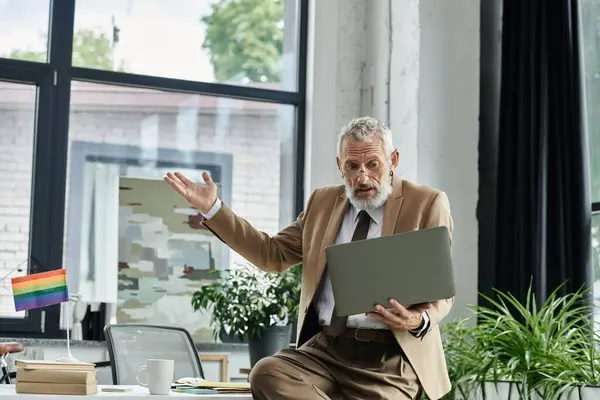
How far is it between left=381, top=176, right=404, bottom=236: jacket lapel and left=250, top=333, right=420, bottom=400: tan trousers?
364mm

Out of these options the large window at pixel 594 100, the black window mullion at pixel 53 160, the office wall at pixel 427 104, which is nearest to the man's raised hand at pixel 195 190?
the office wall at pixel 427 104

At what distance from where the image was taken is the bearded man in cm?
269

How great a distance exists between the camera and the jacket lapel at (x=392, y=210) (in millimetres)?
2906

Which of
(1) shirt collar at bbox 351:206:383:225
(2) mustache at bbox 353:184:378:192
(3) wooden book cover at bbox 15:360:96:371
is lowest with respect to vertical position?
(3) wooden book cover at bbox 15:360:96:371

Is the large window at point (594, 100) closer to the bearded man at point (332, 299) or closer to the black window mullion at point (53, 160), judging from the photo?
the bearded man at point (332, 299)

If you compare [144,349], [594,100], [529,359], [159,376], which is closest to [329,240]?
[159,376]

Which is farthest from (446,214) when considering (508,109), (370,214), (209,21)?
(209,21)

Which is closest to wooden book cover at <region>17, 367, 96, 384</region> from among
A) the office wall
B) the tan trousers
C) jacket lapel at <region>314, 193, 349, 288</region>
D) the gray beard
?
the tan trousers

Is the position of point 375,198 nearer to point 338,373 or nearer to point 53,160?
point 338,373

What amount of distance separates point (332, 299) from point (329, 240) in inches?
7.6

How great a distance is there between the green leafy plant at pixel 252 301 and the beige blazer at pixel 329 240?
172cm

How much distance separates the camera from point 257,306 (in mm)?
4867

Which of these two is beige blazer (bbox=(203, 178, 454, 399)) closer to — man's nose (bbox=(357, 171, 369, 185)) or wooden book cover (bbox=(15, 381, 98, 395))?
man's nose (bbox=(357, 171, 369, 185))

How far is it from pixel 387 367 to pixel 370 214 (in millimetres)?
507
